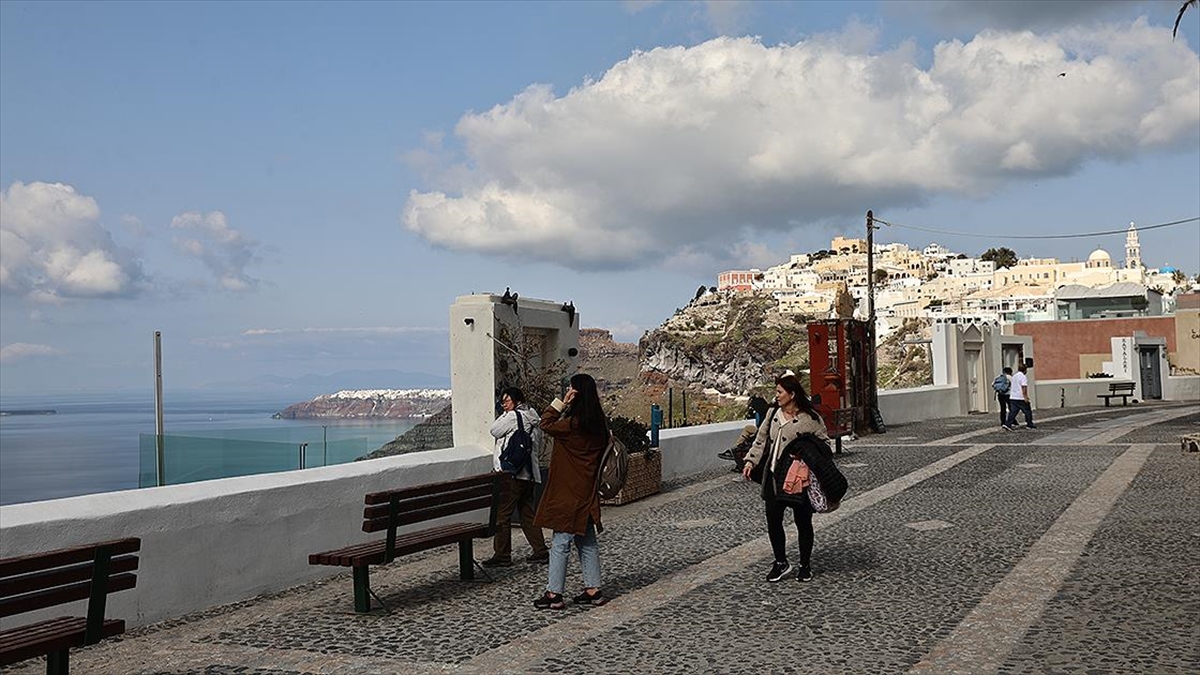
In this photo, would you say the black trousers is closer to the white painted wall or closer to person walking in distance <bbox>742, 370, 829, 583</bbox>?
person walking in distance <bbox>742, 370, 829, 583</bbox>

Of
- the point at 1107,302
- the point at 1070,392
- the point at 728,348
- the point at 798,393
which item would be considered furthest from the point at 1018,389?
the point at 728,348

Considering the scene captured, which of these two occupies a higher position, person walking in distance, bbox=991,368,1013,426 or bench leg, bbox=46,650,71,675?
person walking in distance, bbox=991,368,1013,426

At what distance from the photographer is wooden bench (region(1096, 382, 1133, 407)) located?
1430 inches

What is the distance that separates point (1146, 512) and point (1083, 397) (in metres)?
28.2

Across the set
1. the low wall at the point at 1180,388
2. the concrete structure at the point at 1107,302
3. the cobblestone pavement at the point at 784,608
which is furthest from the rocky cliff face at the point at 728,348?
the cobblestone pavement at the point at 784,608

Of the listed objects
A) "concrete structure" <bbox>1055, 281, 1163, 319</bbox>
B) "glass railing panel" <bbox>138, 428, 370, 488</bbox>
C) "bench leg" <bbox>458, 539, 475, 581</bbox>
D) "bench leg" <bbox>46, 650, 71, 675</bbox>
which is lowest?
"bench leg" <bbox>458, 539, 475, 581</bbox>

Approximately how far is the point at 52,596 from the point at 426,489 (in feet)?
10.6

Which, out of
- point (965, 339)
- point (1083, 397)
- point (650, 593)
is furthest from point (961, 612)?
point (1083, 397)

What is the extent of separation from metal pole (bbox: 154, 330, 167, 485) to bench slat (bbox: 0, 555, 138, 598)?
15.0ft

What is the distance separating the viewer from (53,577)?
526cm

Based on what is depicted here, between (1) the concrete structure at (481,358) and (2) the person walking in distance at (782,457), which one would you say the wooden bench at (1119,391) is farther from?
(2) the person walking in distance at (782,457)

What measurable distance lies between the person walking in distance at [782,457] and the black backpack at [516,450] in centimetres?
198

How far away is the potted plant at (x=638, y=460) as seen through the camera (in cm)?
1313

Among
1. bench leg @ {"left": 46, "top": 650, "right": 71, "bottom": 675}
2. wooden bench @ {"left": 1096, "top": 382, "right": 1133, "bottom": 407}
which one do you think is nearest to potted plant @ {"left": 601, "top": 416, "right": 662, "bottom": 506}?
bench leg @ {"left": 46, "top": 650, "right": 71, "bottom": 675}
